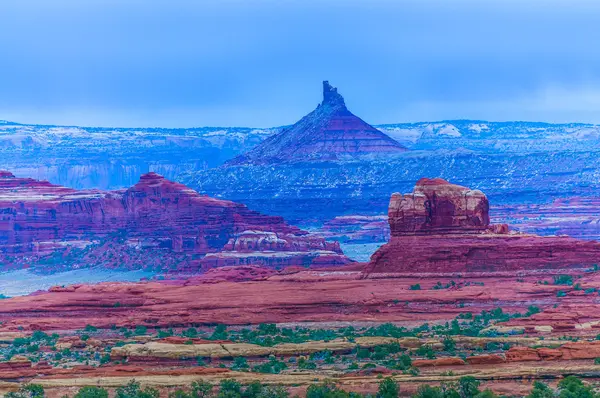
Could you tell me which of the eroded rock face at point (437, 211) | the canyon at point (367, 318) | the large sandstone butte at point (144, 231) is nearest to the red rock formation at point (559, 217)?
the large sandstone butte at point (144, 231)

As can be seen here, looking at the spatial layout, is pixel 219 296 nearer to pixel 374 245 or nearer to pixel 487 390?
pixel 487 390

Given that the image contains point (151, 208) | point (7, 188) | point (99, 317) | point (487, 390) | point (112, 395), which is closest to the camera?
point (487, 390)

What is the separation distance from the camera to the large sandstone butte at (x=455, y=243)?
338ft

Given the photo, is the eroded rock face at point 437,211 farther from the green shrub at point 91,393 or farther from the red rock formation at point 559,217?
the red rock formation at point 559,217

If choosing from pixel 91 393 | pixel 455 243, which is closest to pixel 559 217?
pixel 455 243

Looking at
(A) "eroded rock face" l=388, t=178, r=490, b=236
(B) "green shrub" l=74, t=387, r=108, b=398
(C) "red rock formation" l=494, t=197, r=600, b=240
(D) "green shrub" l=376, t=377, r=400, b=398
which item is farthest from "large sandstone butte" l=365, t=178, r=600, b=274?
(C) "red rock formation" l=494, t=197, r=600, b=240

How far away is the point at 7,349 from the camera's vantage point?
3533 inches

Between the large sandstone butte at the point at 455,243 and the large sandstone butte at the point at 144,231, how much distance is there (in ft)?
91.4

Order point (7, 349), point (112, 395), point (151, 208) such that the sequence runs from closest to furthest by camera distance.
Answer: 1. point (112, 395)
2. point (7, 349)
3. point (151, 208)

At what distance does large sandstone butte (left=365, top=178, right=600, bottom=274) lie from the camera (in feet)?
338

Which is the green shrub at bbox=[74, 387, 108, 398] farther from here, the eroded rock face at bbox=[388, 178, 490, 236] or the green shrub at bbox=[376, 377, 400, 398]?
the eroded rock face at bbox=[388, 178, 490, 236]

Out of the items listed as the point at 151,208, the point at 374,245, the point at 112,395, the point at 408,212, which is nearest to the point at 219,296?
the point at 408,212

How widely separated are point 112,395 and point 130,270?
7299 cm

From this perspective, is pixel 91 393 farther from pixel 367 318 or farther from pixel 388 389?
pixel 367 318
